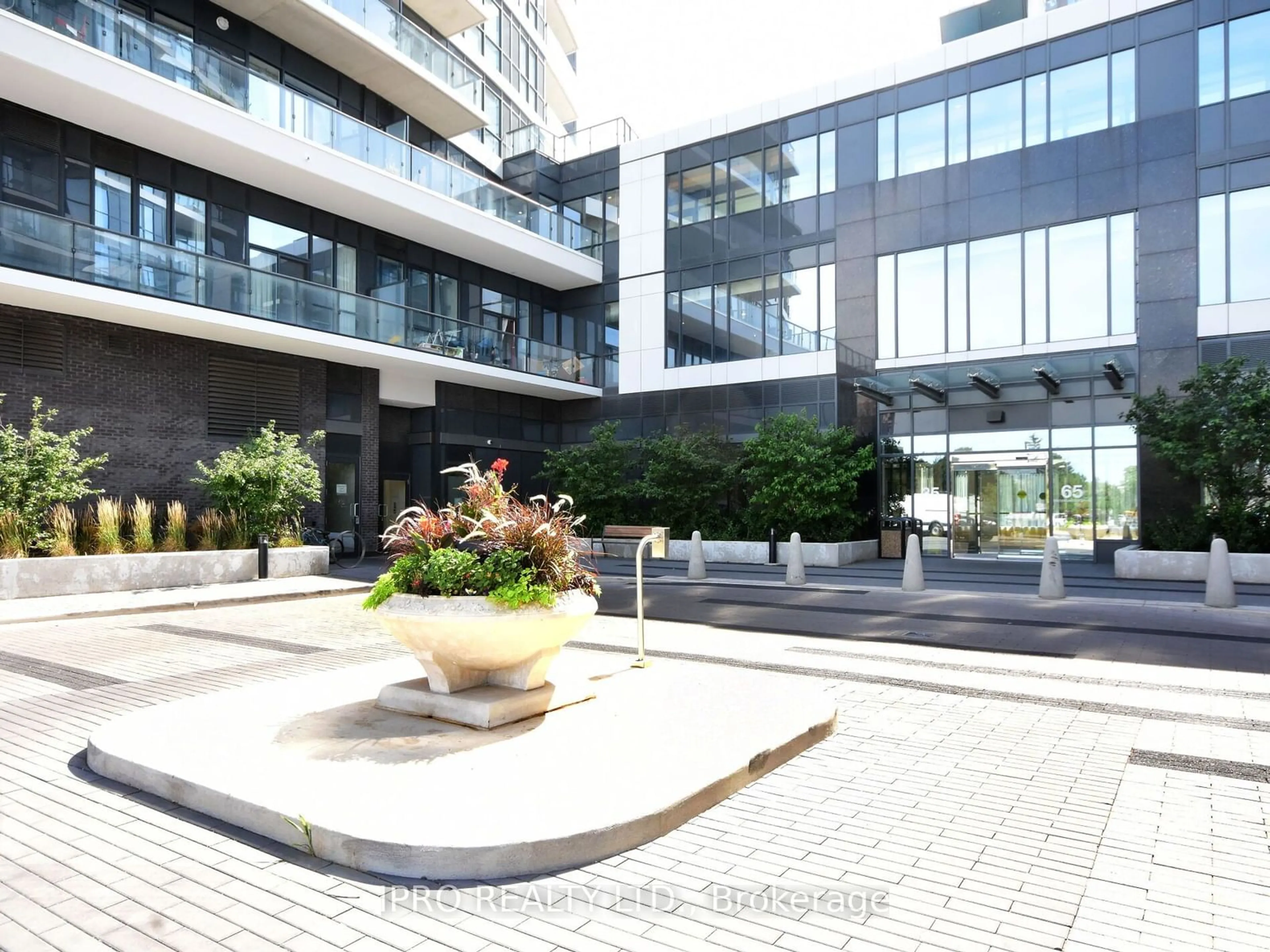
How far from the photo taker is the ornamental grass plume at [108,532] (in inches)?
611

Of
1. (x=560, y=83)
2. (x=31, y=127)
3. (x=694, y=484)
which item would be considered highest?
(x=560, y=83)

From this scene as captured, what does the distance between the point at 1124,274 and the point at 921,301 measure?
16.5ft

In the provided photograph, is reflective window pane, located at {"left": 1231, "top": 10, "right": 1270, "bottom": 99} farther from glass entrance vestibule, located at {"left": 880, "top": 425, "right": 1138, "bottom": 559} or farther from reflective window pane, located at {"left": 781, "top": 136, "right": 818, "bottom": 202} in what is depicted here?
reflective window pane, located at {"left": 781, "top": 136, "right": 818, "bottom": 202}

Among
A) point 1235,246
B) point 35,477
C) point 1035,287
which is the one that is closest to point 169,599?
point 35,477

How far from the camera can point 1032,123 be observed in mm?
22250

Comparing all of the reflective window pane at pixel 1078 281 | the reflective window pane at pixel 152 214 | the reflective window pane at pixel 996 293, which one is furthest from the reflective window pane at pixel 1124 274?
the reflective window pane at pixel 152 214

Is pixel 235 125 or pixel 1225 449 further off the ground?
pixel 235 125

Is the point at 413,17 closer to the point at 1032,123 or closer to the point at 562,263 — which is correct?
the point at 562,263

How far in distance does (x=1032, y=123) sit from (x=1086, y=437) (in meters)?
8.66

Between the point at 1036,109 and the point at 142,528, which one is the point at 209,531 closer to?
the point at 142,528

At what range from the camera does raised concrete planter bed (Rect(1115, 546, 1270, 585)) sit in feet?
53.2

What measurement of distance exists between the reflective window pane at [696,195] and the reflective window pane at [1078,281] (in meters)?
10.8

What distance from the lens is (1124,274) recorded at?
20828 mm

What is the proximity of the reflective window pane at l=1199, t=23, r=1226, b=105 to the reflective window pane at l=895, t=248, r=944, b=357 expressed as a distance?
269 inches
